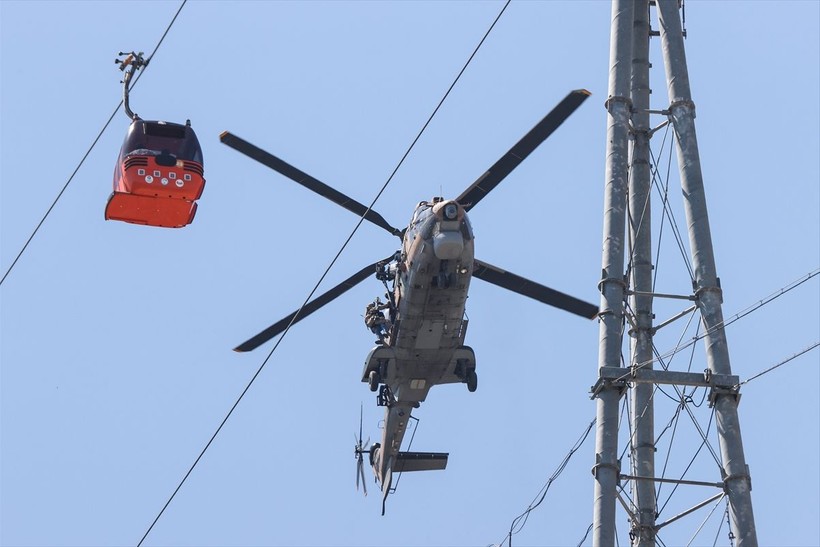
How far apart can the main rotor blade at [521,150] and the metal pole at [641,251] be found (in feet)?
13.5

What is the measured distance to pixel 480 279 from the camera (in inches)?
1320

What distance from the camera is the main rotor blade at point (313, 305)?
33812 millimetres

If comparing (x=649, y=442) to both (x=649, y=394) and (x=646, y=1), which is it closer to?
(x=649, y=394)

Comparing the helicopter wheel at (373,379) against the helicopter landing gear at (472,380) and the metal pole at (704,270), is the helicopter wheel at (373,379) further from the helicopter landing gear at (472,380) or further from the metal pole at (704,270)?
the metal pole at (704,270)

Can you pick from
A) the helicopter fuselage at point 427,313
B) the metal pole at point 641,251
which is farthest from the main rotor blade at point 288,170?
the metal pole at point 641,251

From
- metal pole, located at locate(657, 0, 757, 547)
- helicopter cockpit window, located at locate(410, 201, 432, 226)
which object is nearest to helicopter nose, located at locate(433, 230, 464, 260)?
helicopter cockpit window, located at locate(410, 201, 432, 226)

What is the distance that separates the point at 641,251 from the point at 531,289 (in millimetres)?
7651

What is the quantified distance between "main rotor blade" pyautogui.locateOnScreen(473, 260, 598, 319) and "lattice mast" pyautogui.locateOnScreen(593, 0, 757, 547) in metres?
7.19

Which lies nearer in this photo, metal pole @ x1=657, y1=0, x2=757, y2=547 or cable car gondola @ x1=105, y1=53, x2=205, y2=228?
metal pole @ x1=657, y1=0, x2=757, y2=547

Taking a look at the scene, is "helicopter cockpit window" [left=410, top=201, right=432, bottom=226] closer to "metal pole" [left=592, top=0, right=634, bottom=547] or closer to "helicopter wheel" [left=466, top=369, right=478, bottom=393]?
"helicopter wheel" [left=466, top=369, right=478, bottom=393]

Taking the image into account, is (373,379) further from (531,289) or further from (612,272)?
(612,272)

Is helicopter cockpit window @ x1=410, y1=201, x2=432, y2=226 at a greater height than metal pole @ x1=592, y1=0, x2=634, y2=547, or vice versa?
helicopter cockpit window @ x1=410, y1=201, x2=432, y2=226

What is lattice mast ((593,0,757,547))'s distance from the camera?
22.2m

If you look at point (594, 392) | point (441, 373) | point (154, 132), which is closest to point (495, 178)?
point (441, 373)
